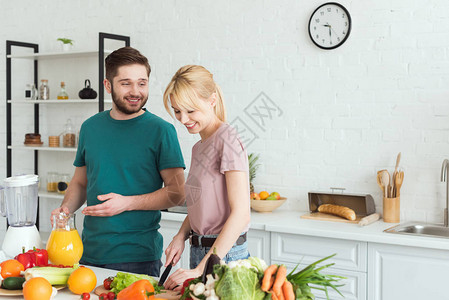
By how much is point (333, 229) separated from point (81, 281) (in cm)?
179

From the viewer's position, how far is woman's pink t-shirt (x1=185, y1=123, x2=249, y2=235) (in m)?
1.98

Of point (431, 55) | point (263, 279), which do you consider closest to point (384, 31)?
point (431, 55)

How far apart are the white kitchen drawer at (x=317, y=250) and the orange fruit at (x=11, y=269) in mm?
1652

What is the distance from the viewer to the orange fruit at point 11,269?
1913 millimetres

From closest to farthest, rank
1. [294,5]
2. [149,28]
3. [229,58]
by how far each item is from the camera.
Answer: [294,5] → [229,58] → [149,28]

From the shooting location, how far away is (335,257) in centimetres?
319

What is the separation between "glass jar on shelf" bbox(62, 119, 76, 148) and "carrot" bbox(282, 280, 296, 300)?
373 centimetres

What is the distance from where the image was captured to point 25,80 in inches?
204

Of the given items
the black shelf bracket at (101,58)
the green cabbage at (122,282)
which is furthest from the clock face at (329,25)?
the green cabbage at (122,282)

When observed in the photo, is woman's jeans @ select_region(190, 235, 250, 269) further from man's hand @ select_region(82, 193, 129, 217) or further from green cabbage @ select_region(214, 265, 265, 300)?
green cabbage @ select_region(214, 265, 265, 300)

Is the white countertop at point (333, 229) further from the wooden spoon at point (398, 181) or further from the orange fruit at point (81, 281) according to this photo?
the orange fruit at point (81, 281)

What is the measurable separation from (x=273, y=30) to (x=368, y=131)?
1.02 m

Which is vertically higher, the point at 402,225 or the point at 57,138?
the point at 57,138

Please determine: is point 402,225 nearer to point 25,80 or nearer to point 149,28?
point 149,28
